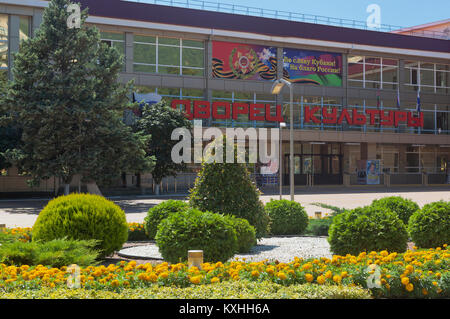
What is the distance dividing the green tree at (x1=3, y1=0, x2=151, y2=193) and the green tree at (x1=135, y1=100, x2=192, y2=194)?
17.2 feet

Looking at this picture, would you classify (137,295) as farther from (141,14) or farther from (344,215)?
(141,14)

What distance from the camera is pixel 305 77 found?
43719 mm

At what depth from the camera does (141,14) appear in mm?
37719

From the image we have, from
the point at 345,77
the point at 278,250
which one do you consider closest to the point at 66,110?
the point at 278,250

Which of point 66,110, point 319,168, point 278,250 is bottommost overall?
point 278,250

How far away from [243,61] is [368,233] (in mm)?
34116

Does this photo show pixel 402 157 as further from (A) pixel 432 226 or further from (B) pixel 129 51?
(A) pixel 432 226

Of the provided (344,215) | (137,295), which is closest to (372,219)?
(344,215)

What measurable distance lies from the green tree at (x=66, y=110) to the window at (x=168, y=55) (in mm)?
10700

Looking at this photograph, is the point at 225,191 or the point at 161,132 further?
the point at 161,132

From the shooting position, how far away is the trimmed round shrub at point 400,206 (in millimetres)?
11812

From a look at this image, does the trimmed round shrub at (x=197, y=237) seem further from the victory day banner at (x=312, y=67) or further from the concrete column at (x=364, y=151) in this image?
the concrete column at (x=364, y=151)

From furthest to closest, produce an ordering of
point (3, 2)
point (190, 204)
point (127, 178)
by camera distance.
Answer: point (127, 178)
point (3, 2)
point (190, 204)

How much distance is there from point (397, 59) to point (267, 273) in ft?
151
